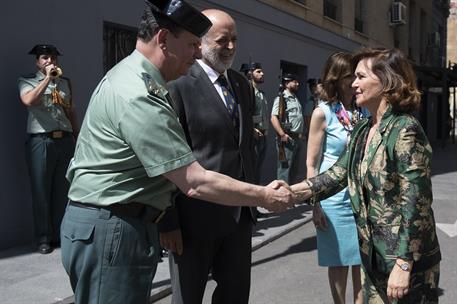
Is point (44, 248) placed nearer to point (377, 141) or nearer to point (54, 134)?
point (54, 134)

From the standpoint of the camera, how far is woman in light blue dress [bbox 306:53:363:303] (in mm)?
3816

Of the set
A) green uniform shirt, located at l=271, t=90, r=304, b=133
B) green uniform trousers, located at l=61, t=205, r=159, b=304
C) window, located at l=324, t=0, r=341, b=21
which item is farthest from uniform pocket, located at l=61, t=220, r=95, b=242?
window, located at l=324, t=0, r=341, b=21

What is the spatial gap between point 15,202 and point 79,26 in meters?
2.28

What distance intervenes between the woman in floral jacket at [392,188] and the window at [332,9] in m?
13.7

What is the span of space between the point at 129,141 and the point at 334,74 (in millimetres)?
2079

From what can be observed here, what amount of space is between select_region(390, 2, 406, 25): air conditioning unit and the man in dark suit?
20.0 m

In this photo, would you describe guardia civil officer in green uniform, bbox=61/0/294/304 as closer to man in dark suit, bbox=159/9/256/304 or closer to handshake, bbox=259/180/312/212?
handshake, bbox=259/180/312/212

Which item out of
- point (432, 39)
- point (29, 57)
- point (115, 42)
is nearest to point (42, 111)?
point (29, 57)

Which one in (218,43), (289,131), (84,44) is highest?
(84,44)

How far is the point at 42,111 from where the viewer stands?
5.86m

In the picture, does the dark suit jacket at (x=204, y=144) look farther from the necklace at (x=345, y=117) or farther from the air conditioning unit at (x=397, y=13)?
the air conditioning unit at (x=397, y=13)

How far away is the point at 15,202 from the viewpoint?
6094mm

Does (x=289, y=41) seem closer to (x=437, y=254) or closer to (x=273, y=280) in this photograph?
(x=273, y=280)

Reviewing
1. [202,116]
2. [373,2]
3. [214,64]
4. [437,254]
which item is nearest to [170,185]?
[202,116]
